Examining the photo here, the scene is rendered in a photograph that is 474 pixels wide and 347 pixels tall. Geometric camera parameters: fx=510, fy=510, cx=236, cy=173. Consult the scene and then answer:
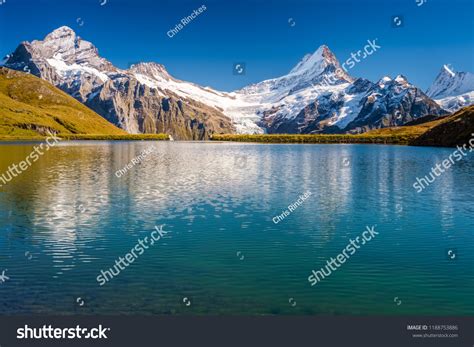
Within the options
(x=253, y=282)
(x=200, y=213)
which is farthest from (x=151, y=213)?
(x=253, y=282)

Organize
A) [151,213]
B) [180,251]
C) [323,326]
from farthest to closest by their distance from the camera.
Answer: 1. [151,213]
2. [180,251]
3. [323,326]

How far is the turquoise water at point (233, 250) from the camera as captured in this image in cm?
2663

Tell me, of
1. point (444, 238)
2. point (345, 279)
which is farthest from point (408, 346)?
point (444, 238)

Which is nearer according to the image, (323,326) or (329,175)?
(323,326)

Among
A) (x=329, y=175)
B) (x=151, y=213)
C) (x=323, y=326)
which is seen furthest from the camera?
(x=329, y=175)

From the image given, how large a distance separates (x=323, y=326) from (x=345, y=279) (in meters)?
8.26

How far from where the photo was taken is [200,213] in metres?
52.2

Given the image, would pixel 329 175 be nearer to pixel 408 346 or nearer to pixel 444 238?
pixel 444 238

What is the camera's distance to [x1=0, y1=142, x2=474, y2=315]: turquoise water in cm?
2663

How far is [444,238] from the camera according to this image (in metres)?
41.3

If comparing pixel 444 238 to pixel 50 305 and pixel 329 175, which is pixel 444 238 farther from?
pixel 329 175

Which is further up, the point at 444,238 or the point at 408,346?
the point at 444,238

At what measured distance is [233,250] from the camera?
1468 inches

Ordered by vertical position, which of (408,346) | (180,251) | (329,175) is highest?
(329,175)
